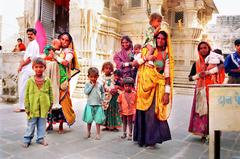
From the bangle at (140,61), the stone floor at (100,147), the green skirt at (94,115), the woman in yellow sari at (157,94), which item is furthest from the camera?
the green skirt at (94,115)

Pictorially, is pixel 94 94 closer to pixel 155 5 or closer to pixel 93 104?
pixel 93 104

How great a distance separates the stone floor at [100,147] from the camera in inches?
124

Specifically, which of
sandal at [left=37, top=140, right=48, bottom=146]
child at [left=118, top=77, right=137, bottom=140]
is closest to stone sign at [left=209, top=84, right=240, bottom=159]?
child at [left=118, top=77, right=137, bottom=140]

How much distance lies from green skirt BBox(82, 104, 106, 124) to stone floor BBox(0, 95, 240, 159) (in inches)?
11.5

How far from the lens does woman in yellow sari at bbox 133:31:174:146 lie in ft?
11.6

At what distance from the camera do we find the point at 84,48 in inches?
455

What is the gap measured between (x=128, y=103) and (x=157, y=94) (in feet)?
2.24

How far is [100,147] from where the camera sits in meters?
3.51

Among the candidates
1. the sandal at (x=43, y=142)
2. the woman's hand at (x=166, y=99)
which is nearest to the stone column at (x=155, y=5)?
the woman's hand at (x=166, y=99)

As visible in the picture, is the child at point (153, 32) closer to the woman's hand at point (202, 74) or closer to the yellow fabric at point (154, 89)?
the yellow fabric at point (154, 89)

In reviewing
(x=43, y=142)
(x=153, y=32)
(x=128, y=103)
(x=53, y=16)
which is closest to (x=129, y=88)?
(x=128, y=103)

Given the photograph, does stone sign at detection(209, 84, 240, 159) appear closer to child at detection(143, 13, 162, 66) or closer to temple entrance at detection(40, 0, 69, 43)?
child at detection(143, 13, 162, 66)

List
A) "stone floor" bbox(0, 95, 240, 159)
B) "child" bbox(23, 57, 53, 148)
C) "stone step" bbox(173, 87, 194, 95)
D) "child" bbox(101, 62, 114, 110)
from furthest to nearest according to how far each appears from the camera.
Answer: "stone step" bbox(173, 87, 194, 95) → "child" bbox(101, 62, 114, 110) → "child" bbox(23, 57, 53, 148) → "stone floor" bbox(0, 95, 240, 159)

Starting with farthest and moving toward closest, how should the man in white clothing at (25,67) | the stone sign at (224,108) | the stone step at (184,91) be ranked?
the stone step at (184,91), the man in white clothing at (25,67), the stone sign at (224,108)
